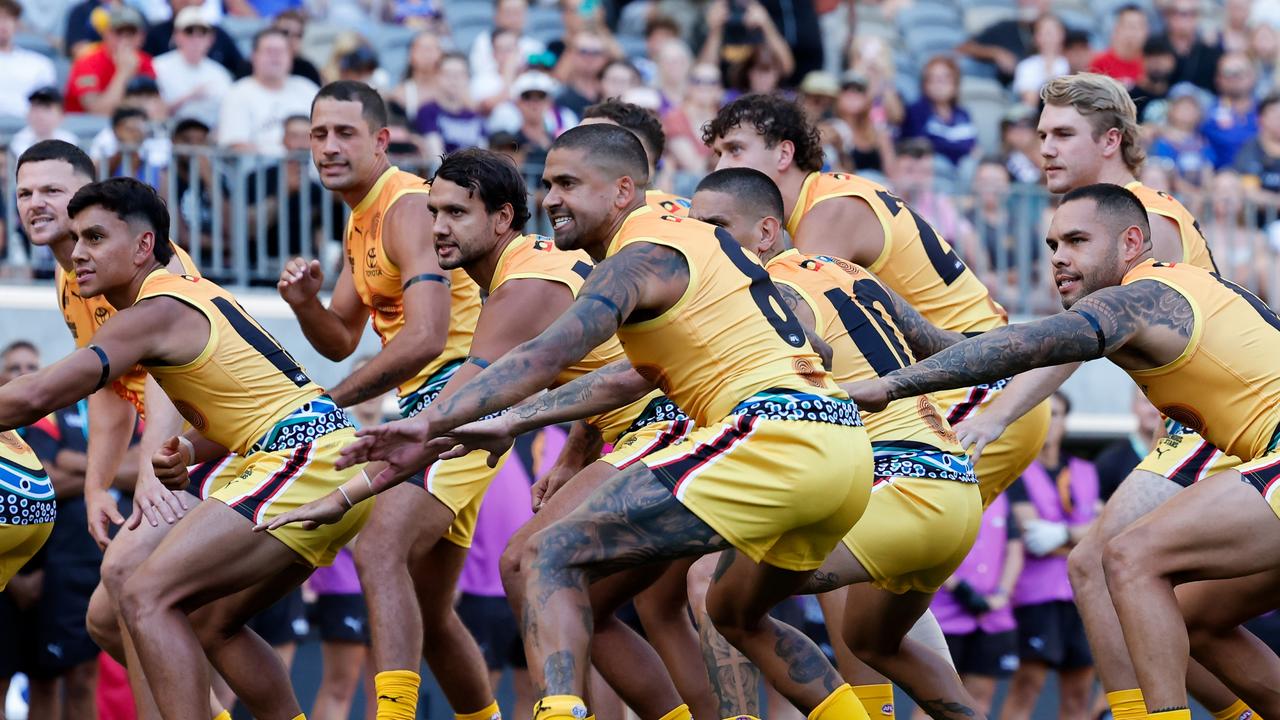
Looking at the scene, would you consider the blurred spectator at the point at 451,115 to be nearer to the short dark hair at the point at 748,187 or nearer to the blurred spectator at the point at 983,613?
the blurred spectator at the point at 983,613

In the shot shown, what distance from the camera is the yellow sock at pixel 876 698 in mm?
7840

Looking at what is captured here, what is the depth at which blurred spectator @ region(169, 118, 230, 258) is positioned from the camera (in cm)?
1237

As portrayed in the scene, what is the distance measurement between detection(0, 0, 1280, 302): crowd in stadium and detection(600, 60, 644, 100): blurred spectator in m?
0.02

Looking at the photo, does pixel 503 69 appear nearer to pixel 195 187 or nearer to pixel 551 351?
pixel 195 187

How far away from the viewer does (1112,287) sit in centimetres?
645

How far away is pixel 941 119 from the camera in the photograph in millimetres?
16391

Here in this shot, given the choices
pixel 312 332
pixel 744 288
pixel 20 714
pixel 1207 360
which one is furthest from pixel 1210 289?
pixel 20 714

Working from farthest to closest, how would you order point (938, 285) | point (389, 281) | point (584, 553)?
1. point (389, 281)
2. point (938, 285)
3. point (584, 553)

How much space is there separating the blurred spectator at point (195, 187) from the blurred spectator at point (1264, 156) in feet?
27.4

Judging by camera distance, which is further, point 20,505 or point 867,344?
point 20,505

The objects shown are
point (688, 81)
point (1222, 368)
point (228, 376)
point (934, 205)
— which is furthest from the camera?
point (688, 81)

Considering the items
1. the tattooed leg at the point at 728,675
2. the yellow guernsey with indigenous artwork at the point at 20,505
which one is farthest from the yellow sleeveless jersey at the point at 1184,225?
the yellow guernsey with indigenous artwork at the point at 20,505

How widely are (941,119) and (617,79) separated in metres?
3.26

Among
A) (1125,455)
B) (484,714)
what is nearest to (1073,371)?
(484,714)
